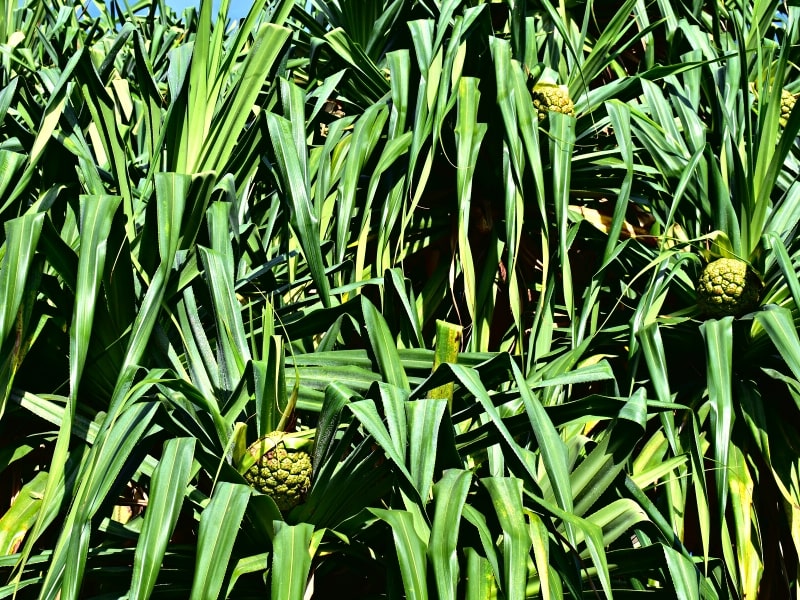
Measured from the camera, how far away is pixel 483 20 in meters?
2.07

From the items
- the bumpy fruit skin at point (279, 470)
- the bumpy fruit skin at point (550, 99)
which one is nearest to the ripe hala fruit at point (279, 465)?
the bumpy fruit skin at point (279, 470)

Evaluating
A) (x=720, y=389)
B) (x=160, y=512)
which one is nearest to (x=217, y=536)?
(x=160, y=512)

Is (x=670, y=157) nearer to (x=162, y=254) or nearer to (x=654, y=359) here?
(x=654, y=359)

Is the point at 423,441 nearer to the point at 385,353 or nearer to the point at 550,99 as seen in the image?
the point at 385,353

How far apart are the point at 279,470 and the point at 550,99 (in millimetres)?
1019

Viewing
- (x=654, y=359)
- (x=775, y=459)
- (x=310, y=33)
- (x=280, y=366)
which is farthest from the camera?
(x=310, y=33)

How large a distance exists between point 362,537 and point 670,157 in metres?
1.00

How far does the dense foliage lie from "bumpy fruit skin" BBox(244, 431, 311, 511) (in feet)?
0.04

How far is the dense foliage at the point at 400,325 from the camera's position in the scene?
1332 millimetres

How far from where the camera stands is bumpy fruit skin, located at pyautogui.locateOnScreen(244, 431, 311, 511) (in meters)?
1.42

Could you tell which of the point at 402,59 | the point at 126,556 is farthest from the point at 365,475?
the point at 402,59

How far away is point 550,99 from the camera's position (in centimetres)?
208

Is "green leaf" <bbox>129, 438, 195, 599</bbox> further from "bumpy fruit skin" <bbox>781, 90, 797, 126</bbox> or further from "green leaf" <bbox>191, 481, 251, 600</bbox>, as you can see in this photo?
"bumpy fruit skin" <bbox>781, 90, 797, 126</bbox>

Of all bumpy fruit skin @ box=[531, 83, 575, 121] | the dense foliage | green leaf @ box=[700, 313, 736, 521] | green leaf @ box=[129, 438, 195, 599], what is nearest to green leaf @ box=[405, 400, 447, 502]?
the dense foliage
